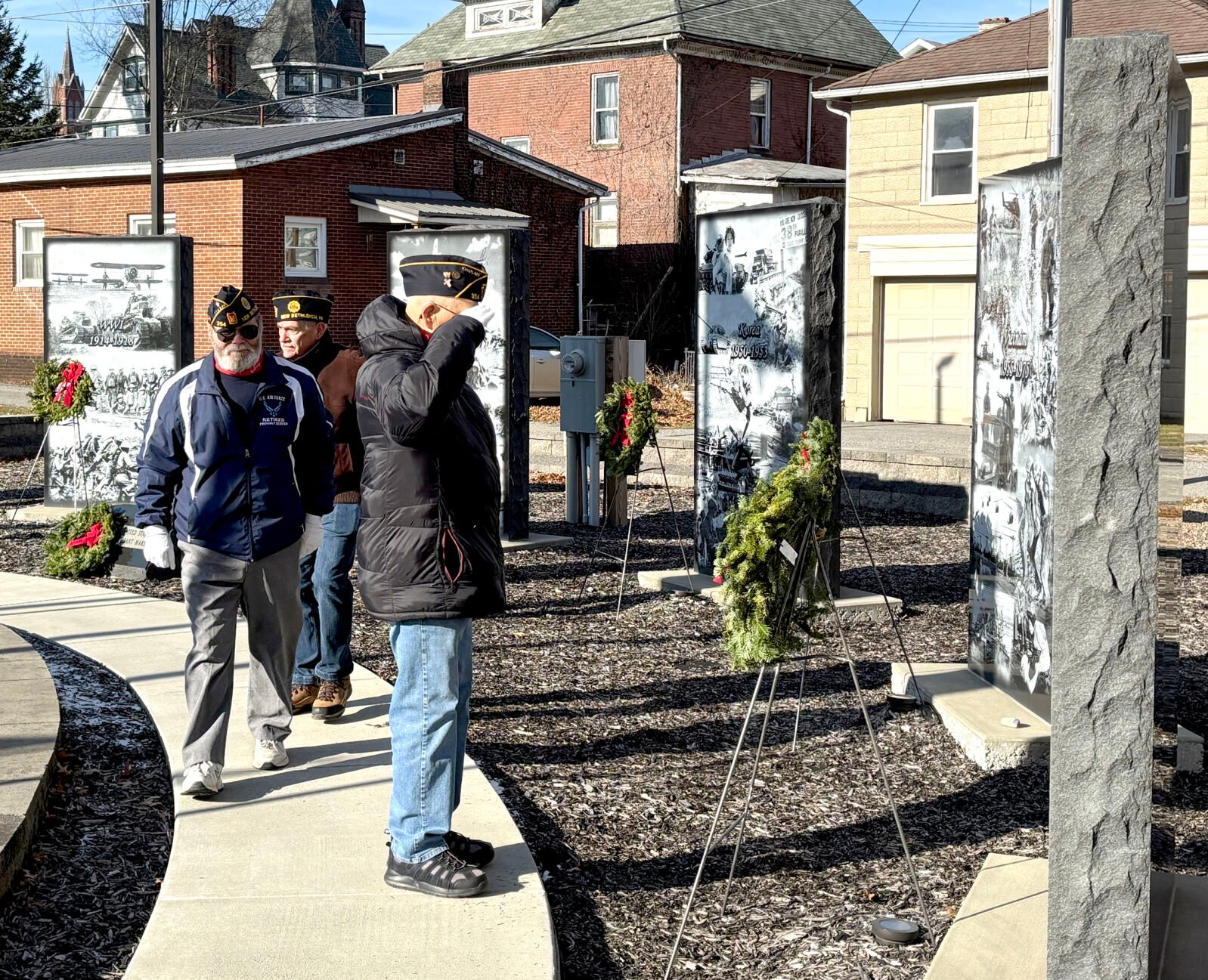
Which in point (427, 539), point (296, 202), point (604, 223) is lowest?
point (427, 539)

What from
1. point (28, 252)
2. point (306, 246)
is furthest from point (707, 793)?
point (28, 252)

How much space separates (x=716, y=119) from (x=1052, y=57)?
20.7 metres

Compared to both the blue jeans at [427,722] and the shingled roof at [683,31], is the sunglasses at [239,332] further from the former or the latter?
the shingled roof at [683,31]

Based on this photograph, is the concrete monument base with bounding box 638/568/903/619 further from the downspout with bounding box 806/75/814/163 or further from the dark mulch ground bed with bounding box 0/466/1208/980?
the downspout with bounding box 806/75/814/163

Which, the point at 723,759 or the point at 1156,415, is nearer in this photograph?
the point at 1156,415

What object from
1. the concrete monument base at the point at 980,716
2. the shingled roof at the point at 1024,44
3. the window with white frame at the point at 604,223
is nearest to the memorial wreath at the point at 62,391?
the concrete monument base at the point at 980,716

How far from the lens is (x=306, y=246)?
91.4 feet

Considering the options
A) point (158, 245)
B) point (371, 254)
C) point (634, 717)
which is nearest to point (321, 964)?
point (634, 717)

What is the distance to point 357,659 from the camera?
26.9 ft

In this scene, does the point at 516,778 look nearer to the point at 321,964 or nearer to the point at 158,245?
the point at 321,964

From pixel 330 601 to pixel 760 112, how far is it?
32.9m

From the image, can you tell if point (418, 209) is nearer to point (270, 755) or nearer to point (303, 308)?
point (303, 308)

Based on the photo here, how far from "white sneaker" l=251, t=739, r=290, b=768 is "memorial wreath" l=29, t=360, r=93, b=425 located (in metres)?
7.08

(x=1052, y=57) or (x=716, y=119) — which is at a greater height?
(x=716, y=119)
